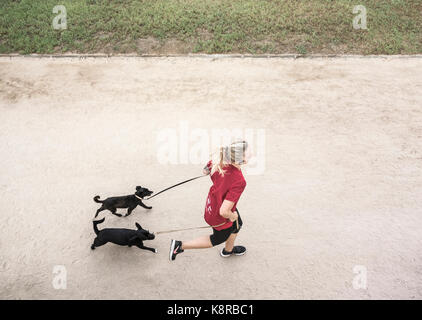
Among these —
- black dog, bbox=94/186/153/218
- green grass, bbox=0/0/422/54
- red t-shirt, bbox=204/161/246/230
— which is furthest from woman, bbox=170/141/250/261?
green grass, bbox=0/0/422/54

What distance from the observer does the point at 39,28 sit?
1078cm

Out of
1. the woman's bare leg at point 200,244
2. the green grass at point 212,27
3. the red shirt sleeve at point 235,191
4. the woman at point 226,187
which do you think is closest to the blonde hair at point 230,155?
the woman at point 226,187

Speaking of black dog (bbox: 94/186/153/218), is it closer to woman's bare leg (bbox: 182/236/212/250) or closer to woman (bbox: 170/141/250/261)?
woman's bare leg (bbox: 182/236/212/250)

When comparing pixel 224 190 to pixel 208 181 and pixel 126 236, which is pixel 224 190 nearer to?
pixel 126 236

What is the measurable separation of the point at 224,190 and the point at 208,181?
2369mm

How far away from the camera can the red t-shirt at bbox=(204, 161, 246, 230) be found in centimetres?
302

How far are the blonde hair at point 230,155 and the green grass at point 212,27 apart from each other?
295 inches

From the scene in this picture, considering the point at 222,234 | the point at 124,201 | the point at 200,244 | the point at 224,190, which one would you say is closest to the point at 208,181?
the point at 124,201

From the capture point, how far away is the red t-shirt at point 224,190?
9.89 feet

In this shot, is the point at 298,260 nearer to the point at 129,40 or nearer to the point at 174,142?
the point at 174,142

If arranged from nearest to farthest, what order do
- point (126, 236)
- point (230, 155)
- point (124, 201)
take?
point (230, 155)
point (126, 236)
point (124, 201)

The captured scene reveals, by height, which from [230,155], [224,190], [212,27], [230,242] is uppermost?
[212,27]

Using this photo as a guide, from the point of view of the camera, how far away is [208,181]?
5.48m

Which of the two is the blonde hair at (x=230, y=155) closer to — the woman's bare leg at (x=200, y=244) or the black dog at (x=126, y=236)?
the woman's bare leg at (x=200, y=244)
